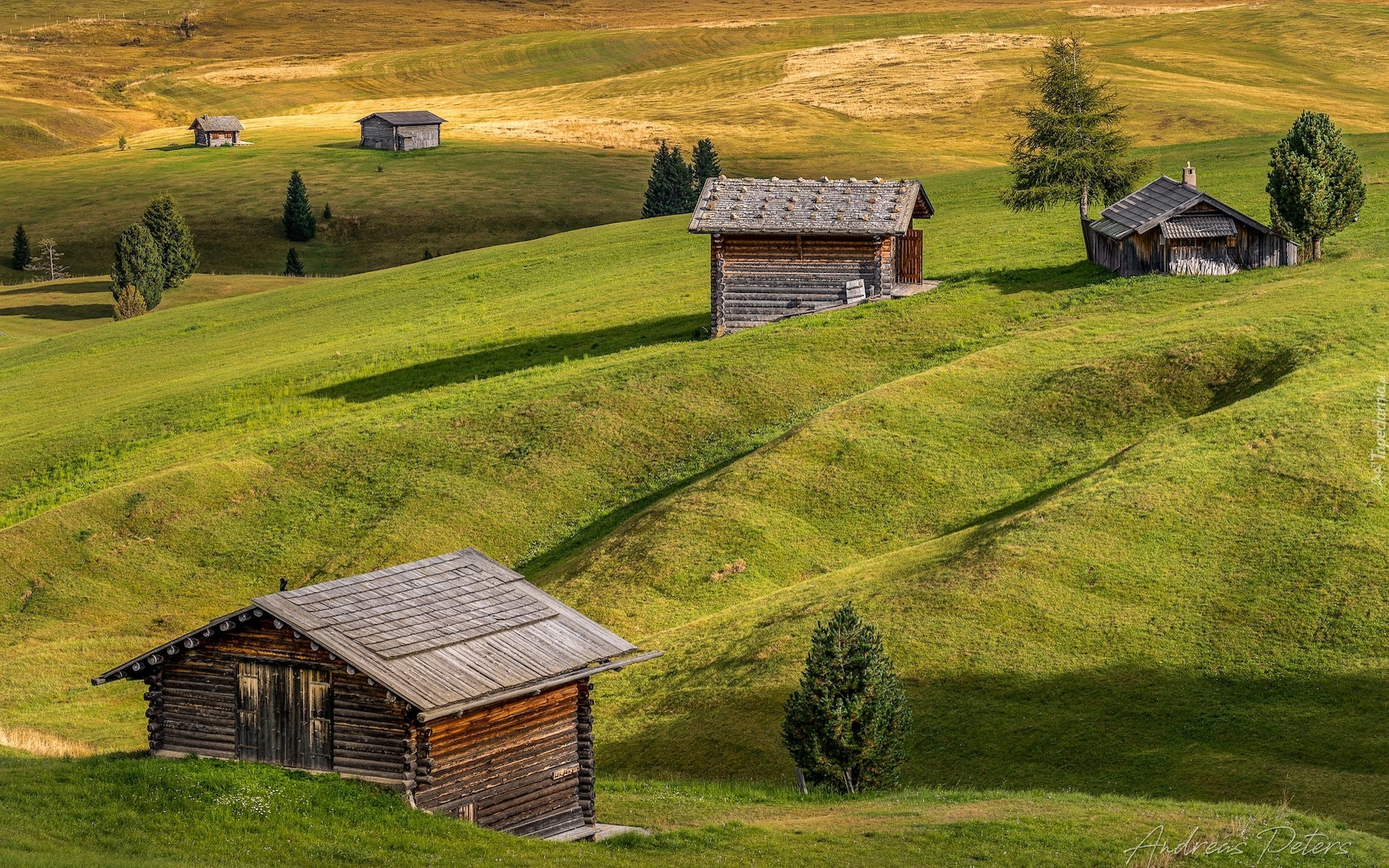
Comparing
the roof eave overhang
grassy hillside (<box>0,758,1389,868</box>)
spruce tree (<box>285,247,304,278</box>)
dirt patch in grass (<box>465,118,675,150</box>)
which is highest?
the roof eave overhang

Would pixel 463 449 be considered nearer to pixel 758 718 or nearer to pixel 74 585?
pixel 74 585

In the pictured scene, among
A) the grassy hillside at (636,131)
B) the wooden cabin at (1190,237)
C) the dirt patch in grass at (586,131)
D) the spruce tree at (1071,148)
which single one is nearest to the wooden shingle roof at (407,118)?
the grassy hillside at (636,131)

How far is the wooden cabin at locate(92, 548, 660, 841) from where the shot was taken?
24.2 m

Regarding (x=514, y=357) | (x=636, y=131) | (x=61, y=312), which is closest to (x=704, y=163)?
(x=636, y=131)

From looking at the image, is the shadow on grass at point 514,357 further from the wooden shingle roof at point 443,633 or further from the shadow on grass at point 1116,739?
the wooden shingle roof at point 443,633

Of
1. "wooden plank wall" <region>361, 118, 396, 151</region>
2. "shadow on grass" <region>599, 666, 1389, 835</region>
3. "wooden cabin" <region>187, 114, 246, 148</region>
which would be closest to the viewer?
"shadow on grass" <region>599, 666, 1389, 835</region>

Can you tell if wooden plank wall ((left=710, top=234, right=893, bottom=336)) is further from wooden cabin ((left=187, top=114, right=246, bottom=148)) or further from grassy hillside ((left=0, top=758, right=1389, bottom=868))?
wooden cabin ((left=187, top=114, right=246, bottom=148))

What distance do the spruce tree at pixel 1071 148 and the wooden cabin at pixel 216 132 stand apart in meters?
118

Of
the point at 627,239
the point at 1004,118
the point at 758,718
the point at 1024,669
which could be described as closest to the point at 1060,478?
the point at 1024,669

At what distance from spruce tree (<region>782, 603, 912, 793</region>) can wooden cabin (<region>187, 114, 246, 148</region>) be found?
151 metres

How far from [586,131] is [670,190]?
45.7 meters

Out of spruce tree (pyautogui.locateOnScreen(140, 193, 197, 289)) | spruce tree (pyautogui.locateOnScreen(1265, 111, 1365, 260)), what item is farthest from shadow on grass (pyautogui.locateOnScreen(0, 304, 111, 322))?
spruce tree (pyautogui.locateOnScreen(1265, 111, 1365, 260))

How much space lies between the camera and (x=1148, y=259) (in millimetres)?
60156

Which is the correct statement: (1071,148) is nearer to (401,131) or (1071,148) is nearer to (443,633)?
(443,633)
